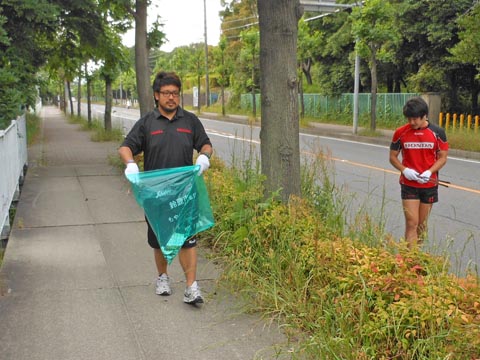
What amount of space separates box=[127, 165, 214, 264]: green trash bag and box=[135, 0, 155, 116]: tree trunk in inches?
317

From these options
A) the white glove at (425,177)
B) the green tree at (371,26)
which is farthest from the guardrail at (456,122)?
the white glove at (425,177)

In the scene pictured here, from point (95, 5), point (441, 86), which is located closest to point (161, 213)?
point (95, 5)

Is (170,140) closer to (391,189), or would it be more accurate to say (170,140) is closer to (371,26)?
(391,189)

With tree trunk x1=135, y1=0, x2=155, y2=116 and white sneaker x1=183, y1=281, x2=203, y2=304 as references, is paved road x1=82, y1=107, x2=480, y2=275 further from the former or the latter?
tree trunk x1=135, y1=0, x2=155, y2=116

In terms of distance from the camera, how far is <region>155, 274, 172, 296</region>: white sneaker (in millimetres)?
4910

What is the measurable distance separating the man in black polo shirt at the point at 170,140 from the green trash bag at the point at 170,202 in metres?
0.11

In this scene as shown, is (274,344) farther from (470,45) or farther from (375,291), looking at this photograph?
(470,45)

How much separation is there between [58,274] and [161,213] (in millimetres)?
1488

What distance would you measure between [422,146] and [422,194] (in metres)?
0.47

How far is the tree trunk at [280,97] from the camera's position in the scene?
574cm

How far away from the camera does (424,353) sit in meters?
3.23

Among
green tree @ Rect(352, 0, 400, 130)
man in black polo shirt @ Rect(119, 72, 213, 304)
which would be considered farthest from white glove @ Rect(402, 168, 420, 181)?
green tree @ Rect(352, 0, 400, 130)

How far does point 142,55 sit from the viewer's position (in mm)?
12594

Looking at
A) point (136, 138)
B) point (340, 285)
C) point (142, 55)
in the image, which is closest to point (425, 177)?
point (340, 285)
